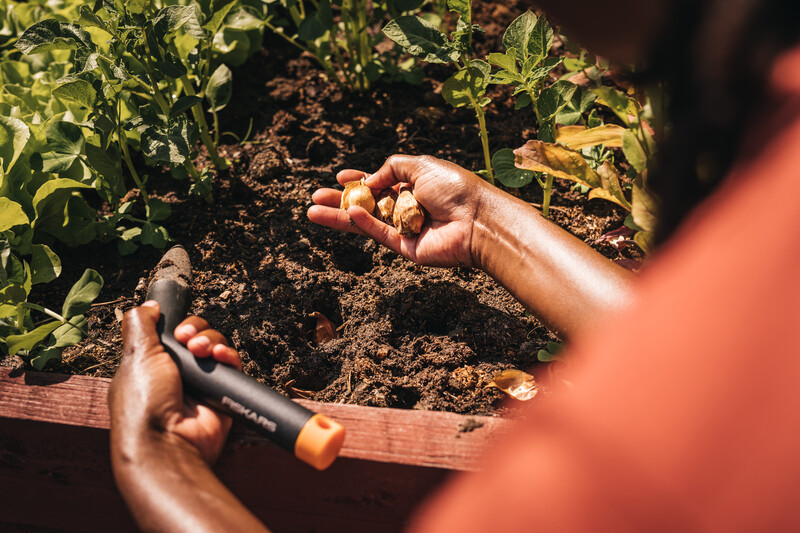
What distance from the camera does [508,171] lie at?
4.93 feet

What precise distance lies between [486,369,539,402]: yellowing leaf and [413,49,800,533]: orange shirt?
764 mm

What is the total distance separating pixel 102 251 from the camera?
5.69 ft

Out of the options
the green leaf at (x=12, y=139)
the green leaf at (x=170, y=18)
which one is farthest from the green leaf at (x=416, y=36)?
the green leaf at (x=12, y=139)

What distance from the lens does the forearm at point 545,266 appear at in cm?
121

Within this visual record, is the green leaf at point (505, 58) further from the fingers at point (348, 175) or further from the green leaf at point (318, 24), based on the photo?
the green leaf at point (318, 24)

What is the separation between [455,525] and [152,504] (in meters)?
0.57

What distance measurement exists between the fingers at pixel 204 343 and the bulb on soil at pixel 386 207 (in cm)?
60

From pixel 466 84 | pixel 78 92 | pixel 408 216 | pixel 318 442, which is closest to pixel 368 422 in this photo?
pixel 318 442

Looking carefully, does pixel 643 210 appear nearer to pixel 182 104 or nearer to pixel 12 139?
pixel 182 104

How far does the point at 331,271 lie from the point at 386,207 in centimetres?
26

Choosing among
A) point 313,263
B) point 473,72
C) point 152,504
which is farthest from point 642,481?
point 313,263

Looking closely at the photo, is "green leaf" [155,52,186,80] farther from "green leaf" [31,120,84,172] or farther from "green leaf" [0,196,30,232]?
"green leaf" [0,196,30,232]

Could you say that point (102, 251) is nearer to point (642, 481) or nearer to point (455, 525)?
point (455, 525)

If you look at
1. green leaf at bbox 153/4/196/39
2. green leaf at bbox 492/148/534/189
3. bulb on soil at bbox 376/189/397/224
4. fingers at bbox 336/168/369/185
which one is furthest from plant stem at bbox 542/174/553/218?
green leaf at bbox 153/4/196/39
